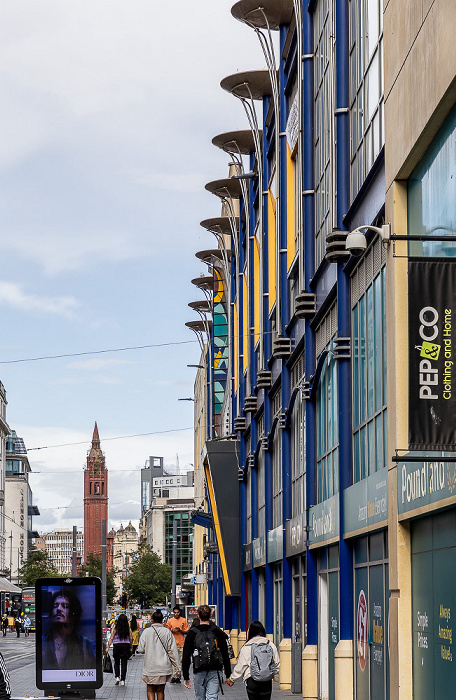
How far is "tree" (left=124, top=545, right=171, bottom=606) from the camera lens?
13650 centimetres

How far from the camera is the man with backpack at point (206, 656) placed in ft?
49.2

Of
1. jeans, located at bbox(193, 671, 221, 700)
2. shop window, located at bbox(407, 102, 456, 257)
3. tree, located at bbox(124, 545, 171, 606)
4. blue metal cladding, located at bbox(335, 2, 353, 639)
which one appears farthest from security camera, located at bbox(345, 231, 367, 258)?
tree, located at bbox(124, 545, 171, 606)

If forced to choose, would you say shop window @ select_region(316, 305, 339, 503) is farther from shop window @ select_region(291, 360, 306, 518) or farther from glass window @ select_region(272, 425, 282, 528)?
glass window @ select_region(272, 425, 282, 528)

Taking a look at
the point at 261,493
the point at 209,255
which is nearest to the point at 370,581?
the point at 261,493

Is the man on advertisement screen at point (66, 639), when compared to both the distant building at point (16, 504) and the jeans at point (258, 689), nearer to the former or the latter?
the jeans at point (258, 689)

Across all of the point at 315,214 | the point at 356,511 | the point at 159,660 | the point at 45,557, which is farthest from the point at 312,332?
the point at 45,557

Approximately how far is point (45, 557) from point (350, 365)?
129m

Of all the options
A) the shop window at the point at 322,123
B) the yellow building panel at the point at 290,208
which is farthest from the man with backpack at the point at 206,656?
the yellow building panel at the point at 290,208

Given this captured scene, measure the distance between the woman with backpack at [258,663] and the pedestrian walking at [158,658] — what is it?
2.05 m

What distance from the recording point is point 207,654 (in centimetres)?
1496

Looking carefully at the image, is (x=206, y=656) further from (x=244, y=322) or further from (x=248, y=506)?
(x=244, y=322)

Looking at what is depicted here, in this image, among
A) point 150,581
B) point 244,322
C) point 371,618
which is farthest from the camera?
point 150,581

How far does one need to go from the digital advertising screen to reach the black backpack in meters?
4.06

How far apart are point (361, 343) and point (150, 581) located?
122617 millimetres
